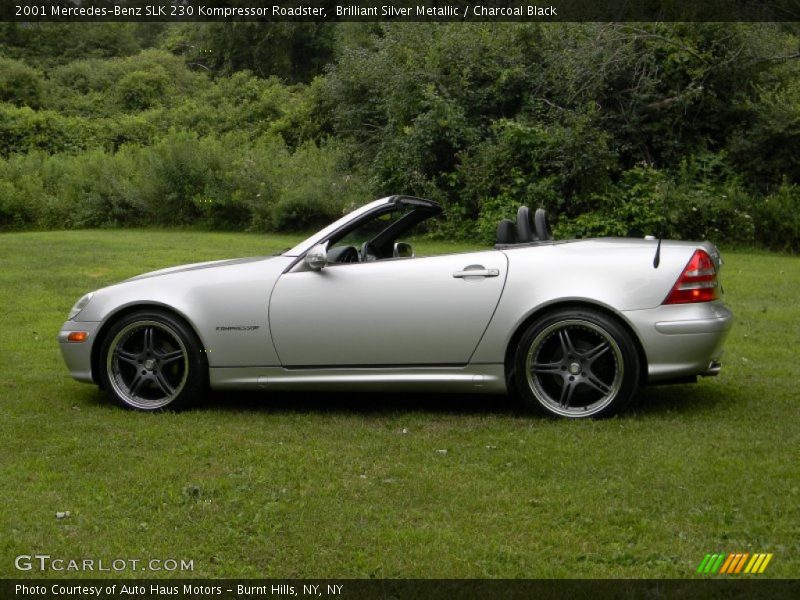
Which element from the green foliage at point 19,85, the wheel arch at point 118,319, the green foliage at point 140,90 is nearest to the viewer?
the wheel arch at point 118,319

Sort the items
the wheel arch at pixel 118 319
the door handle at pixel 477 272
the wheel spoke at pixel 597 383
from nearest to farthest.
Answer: the wheel spoke at pixel 597 383 → the door handle at pixel 477 272 → the wheel arch at pixel 118 319

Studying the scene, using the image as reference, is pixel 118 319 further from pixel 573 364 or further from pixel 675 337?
pixel 675 337

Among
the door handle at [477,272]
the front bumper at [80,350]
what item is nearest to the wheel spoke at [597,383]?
the door handle at [477,272]

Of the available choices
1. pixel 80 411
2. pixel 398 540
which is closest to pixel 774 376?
pixel 398 540

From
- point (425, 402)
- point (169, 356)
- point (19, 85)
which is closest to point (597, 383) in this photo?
point (425, 402)

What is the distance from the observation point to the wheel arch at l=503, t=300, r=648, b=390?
6.26 metres

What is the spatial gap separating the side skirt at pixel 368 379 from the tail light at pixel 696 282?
1148 mm

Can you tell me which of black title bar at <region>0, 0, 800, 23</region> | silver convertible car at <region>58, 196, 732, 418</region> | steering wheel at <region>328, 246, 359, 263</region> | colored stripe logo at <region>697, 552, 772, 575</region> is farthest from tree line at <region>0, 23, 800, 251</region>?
colored stripe logo at <region>697, 552, 772, 575</region>

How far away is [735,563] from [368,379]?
2951 mm

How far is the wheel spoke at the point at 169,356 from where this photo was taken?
266 inches

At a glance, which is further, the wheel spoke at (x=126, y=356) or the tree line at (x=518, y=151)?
the tree line at (x=518, y=151)

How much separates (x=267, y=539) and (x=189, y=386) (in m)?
2.53

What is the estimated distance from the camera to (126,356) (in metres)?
6.84

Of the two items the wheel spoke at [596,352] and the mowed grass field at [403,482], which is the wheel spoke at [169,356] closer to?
the mowed grass field at [403,482]
